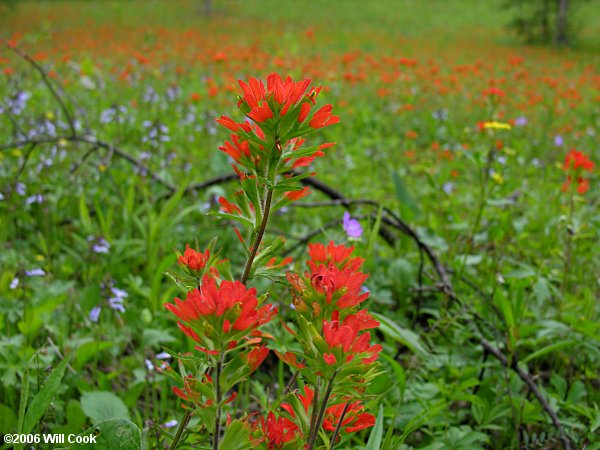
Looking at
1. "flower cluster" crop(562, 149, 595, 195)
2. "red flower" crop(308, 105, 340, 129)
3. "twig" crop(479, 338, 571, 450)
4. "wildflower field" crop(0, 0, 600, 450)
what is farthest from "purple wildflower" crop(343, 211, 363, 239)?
"red flower" crop(308, 105, 340, 129)

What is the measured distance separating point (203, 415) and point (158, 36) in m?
13.8

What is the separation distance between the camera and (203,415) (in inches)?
26.8

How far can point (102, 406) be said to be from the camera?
1.28 meters

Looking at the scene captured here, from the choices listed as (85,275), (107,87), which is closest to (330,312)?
(85,275)

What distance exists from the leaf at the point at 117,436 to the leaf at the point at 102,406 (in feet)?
1.21

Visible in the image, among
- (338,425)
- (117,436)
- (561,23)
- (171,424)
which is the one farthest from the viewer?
(561,23)

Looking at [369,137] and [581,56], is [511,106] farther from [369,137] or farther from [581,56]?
[581,56]

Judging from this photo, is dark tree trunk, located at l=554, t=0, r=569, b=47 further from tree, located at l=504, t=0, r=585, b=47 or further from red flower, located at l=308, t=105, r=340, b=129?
red flower, located at l=308, t=105, r=340, b=129

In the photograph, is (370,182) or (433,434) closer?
(433,434)

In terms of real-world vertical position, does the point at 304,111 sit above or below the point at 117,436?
above

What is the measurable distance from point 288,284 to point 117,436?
40 cm

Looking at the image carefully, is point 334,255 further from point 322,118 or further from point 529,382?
point 529,382

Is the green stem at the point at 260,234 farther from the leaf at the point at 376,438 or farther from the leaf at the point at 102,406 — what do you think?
the leaf at the point at 102,406

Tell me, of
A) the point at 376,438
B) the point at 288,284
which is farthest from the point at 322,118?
the point at 376,438
